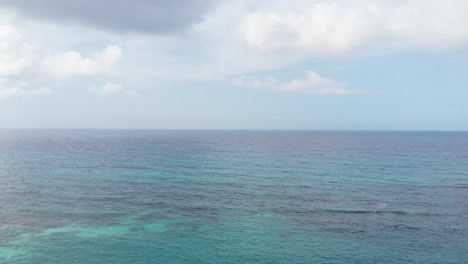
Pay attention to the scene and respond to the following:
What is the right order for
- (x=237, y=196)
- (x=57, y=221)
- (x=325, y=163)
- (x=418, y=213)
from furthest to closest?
(x=325, y=163) < (x=237, y=196) < (x=418, y=213) < (x=57, y=221)

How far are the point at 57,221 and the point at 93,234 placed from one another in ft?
30.7

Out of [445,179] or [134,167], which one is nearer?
[445,179]

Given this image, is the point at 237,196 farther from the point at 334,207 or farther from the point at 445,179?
the point at 445,179

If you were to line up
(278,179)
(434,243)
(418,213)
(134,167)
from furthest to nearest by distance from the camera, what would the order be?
1. (134,167)
2. (278,179)
3. (418,213)
4. (434,243)

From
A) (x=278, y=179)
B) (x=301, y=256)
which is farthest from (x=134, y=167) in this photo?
(x=301, y=256)

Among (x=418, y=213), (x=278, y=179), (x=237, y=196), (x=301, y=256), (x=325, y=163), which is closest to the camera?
(x=301, y=256)

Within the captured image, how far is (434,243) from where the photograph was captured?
44.4 meters

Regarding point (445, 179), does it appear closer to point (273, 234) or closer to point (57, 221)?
point (273, 234)

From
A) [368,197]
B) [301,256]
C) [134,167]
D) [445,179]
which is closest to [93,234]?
[301,256]

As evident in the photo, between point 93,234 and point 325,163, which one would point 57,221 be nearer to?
point 93,234

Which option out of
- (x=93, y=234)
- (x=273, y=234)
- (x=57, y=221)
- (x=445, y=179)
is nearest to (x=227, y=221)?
(x=273, y=234)

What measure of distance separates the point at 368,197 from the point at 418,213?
11428mm

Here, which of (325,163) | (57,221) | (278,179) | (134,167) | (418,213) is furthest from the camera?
(325,163)

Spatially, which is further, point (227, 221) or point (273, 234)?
point (227, 221)
